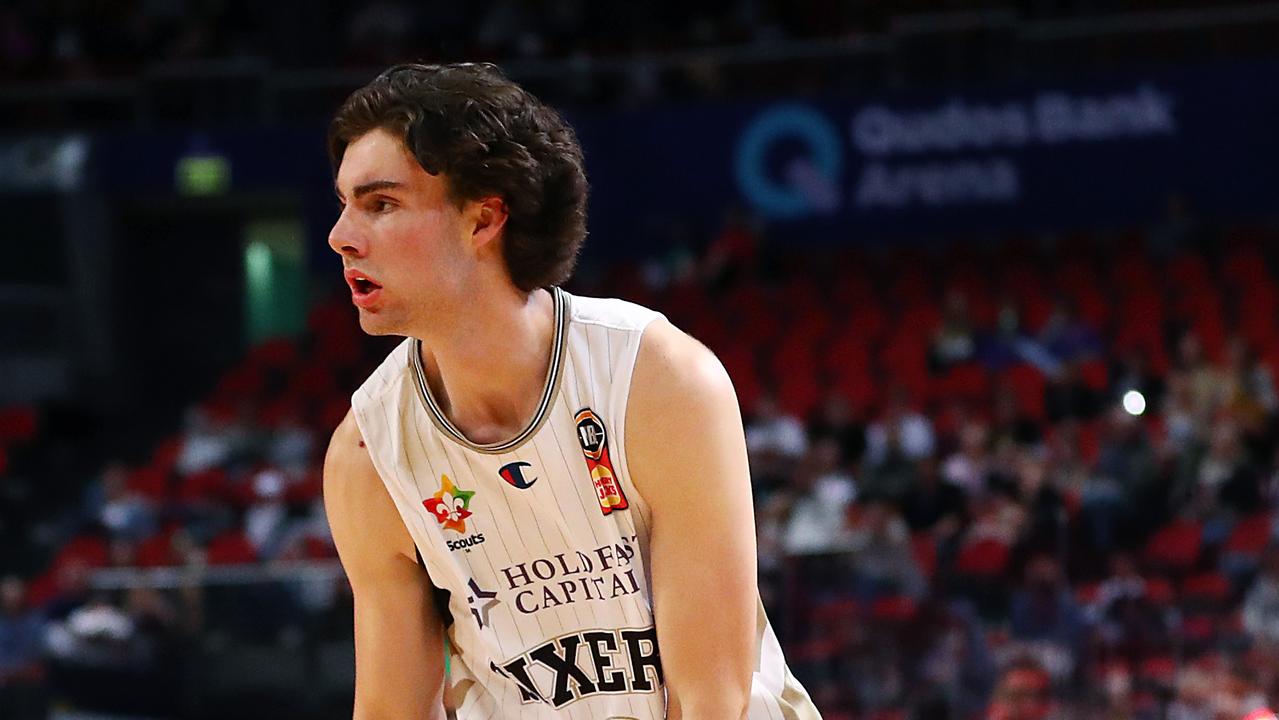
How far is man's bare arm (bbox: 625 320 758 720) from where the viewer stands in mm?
2771

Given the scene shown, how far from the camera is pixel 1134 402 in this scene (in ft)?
32.3

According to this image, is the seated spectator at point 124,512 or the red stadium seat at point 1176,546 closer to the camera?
the red stadium seat at point 1176,546

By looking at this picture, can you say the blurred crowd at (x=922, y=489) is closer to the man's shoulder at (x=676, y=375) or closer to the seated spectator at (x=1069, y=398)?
the seated spectator at (x=1069, y=398)

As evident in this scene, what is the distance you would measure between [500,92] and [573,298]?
42 cm

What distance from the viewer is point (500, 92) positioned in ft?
8.87

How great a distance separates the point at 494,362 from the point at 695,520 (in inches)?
16.7

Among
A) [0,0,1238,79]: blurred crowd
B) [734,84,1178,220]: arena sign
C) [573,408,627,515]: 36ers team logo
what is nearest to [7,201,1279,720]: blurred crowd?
[734,84,1178,220]: arena sign

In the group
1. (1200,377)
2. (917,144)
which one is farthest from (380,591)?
(917,144)

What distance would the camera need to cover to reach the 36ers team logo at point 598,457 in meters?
2.82

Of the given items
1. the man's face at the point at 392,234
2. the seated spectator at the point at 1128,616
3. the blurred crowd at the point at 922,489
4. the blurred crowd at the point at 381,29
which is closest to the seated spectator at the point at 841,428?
the blurred crowd at the point at 922,489

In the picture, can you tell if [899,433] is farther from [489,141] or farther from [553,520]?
[489,141]

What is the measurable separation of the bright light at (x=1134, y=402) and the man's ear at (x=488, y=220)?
740 cm

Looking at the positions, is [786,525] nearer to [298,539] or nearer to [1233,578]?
[1233,578]

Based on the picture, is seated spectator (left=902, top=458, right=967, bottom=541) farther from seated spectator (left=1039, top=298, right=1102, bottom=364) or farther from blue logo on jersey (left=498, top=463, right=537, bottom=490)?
blue logo on jersey (left=498, top=463, right=537, bottom=490)
